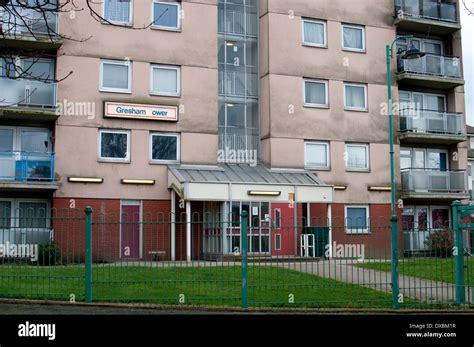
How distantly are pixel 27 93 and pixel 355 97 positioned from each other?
15802 millimetres

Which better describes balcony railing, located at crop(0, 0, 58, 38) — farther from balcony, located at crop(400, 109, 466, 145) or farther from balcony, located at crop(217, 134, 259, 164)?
balcony, located at crop(400, 109, 466, 145)

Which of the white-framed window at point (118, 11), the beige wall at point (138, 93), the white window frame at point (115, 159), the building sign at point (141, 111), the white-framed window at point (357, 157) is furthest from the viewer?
the white-framed window at point (357, 157)

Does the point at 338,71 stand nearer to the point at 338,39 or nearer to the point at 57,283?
the point at 338,39

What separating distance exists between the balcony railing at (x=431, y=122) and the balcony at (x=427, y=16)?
180 inches

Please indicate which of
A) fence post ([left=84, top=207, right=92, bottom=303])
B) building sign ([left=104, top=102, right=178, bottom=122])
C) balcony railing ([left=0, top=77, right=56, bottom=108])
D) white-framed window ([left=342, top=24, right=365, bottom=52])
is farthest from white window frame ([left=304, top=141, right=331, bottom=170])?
fence post ([left=84, top=207, right=92, bottom=303])

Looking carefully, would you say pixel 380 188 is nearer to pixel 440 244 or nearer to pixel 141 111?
pixel 141 111

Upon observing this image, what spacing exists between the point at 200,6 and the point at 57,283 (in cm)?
1881

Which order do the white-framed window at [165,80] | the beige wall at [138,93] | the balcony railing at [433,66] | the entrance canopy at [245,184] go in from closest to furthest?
the entrance canopy at [245,184] < the beige wall at [138,93] < the white-framed window at [165,80] < the balcony railing at [433,66]

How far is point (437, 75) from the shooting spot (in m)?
34.0

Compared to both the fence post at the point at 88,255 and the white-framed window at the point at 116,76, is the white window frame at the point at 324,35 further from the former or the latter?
the fence post at the point at 88,255

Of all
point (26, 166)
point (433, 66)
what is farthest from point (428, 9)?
point (26, 166)

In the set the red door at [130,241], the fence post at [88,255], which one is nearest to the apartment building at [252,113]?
the red door at [130,241]

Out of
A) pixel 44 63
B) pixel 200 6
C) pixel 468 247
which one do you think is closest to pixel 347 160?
pixel 200 6

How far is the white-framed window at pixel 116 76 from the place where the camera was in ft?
91.8
